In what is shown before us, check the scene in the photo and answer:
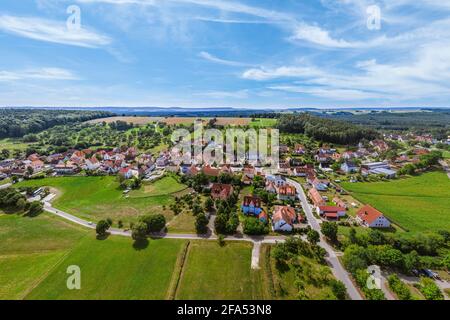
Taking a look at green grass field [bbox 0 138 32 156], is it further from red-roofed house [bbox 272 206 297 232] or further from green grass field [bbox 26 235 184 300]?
red-roofed house [bbox 272 206 297 232]

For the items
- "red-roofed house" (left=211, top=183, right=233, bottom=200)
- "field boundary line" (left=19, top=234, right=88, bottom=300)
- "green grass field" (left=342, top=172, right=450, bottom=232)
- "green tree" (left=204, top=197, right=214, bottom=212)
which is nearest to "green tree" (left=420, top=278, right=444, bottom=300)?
"green grass field" (left=342, top=172, right=450, bottom=232)

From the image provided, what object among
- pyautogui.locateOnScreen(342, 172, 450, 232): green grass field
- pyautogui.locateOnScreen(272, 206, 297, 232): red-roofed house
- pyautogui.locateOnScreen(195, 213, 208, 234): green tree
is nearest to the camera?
pyautogui.locateOnScreen(195, 213, 208, 234): green tree

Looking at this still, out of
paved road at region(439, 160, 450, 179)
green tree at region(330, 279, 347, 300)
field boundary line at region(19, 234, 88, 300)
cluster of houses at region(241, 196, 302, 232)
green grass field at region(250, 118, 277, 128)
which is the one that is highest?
green grass field at region(250, 118, 277, 128)

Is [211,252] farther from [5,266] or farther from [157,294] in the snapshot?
[5,266]

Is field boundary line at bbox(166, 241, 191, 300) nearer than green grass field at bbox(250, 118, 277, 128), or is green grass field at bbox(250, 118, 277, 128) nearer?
field boundary line at bbox(166, 241, 191, 300)

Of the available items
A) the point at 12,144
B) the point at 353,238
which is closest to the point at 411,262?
the point at 353,238
